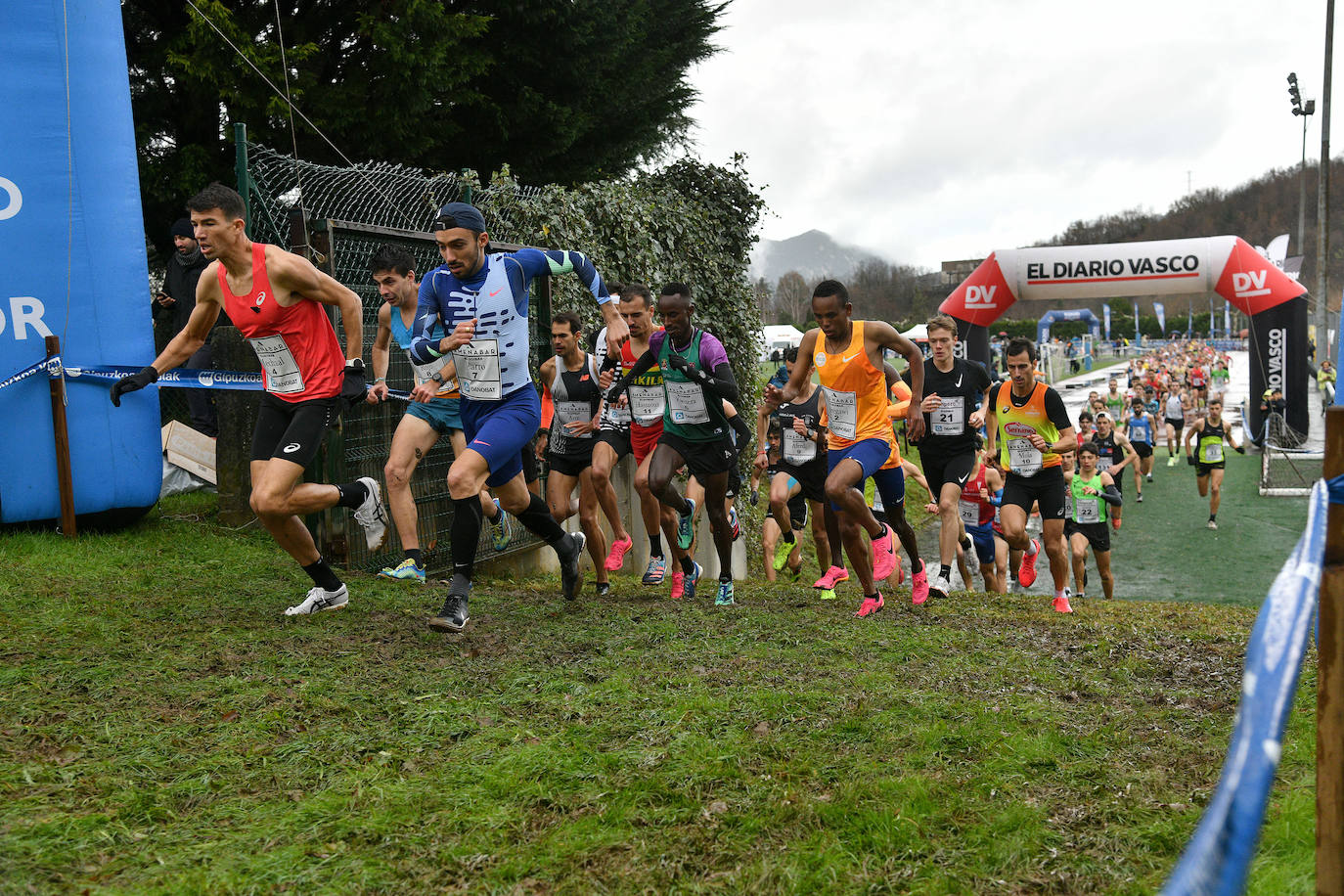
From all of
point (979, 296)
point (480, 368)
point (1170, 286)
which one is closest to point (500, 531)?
point (480, 368)

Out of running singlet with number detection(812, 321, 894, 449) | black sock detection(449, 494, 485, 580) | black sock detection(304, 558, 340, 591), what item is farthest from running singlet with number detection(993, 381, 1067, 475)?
black sock detection(304, 558, 340, 591)

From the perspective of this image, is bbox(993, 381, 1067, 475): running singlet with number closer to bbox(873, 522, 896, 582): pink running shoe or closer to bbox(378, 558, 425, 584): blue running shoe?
bbox(873, 522, 896, 582): pink running shoe

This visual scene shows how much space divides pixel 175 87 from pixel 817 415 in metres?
8.40

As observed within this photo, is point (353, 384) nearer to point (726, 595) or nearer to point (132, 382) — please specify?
point (132, 382)

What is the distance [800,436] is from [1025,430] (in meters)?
2.09

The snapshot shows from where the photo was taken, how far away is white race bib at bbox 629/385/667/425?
26.0 feet

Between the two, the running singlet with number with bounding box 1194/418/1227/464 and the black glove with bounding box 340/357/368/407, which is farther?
the running singlet with number with bounding box 1194/418/1227/464

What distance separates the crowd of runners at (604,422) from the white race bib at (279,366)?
1 cm

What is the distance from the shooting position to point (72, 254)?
7.63 meters

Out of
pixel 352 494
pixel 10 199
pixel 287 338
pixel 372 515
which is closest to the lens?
pixel 287 338

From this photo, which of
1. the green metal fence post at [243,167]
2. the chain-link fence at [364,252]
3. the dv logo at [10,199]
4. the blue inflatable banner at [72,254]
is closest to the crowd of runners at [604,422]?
the chain-link fence at [364,252]

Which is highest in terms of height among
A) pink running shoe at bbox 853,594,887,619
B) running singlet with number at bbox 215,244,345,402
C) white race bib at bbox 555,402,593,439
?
running singlet with number at bbox 215,244,345,402

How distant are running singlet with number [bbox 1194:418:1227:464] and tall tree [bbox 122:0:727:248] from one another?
38.1ft

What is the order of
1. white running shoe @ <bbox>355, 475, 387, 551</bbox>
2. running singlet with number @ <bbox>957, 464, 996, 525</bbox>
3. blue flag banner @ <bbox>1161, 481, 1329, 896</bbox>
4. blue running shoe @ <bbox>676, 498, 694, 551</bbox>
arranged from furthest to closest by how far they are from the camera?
running singlet with number @ <bbox>957, 464, 996, 525</bbox> < blue running shoe @ <bbox>676, 498, 694, 551</bbox> < white running shoe @ <bbox>355, 475, 387, 551</bbox> < blue flag banner @ <bbox>1161, 481, 1329, 896</bbox>
